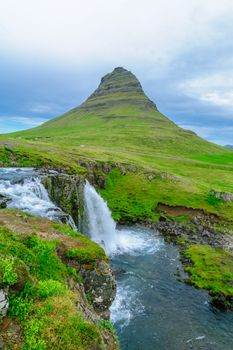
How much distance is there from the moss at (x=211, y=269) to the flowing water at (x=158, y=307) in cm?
194

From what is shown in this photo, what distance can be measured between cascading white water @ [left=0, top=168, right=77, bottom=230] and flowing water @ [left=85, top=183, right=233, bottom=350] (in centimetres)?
1116

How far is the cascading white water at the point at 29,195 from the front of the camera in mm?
34688

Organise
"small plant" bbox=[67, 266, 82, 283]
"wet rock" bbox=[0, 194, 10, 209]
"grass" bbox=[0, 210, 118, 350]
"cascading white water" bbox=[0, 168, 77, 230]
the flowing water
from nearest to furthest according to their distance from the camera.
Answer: "grass" bbox=[0, 210, 118, 350]
"small plant" bbox=[67, 266, 82, 283]
the flowing water
"wet rock" bbox=[0, 194, 10, 209]
"cascading white water" bbox=[0, 168, 77, 230]

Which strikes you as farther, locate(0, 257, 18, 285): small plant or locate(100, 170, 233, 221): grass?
locate(100, 170, 233, 221): grass

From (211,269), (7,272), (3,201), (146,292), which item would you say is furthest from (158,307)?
(7,272)

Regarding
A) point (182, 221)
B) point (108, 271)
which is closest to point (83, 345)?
point (108, 271)

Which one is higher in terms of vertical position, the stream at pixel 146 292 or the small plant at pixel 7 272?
the small plant at pixel 7 272

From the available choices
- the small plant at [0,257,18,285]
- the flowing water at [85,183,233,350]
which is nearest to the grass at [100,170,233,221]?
the flowing water at [85,183,233,350]

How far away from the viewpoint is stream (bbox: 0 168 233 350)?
28047 millimetres

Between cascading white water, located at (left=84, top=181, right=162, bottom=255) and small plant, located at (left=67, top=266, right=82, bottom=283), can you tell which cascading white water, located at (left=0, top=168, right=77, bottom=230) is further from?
small plant, located at (left=67, top=266, right=82, bottom=283)

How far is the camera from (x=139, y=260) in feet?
149

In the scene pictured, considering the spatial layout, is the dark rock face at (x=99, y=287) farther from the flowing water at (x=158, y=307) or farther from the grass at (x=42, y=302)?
the flowing water at (x=158, y=307)

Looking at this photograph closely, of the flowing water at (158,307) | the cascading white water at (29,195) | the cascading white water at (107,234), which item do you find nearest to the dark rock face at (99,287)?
the flowing water at (158,307)

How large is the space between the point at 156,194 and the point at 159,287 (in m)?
39.7
